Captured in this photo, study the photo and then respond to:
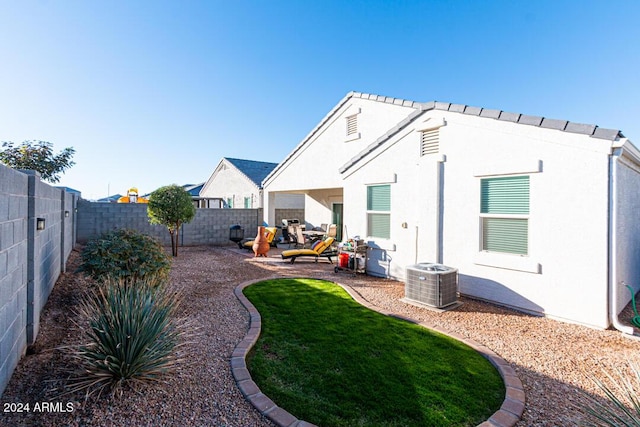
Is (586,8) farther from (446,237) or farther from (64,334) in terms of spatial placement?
(64,334)

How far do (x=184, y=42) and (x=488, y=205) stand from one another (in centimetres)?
1270

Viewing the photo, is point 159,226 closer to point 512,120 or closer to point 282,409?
point 282,409

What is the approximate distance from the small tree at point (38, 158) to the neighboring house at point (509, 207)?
14735 millimetres

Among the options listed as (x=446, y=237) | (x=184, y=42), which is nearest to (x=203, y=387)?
(x=446, y=237)

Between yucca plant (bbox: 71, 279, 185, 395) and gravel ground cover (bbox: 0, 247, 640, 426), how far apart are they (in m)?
0.17

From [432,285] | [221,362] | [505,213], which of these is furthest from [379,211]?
[221,362]

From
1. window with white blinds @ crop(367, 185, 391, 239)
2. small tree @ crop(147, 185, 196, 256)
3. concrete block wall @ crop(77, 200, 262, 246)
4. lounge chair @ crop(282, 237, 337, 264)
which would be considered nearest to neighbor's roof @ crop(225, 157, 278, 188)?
concrete block wall @ crop(77, 200, 262, 246)

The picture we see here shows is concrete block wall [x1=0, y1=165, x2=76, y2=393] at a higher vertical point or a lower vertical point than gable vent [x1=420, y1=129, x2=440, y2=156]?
lower

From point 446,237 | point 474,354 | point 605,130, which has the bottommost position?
point 474,354

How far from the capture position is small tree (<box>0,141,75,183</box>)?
14.3 m

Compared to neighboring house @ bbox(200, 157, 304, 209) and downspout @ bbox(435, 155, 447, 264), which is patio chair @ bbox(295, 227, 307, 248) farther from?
downspout @ bbox(435, 155, 447, 264)

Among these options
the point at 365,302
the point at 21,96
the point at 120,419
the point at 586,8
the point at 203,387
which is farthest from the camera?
the point at 21,96

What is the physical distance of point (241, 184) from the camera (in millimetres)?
23703

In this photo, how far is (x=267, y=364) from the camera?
4.32 metres
